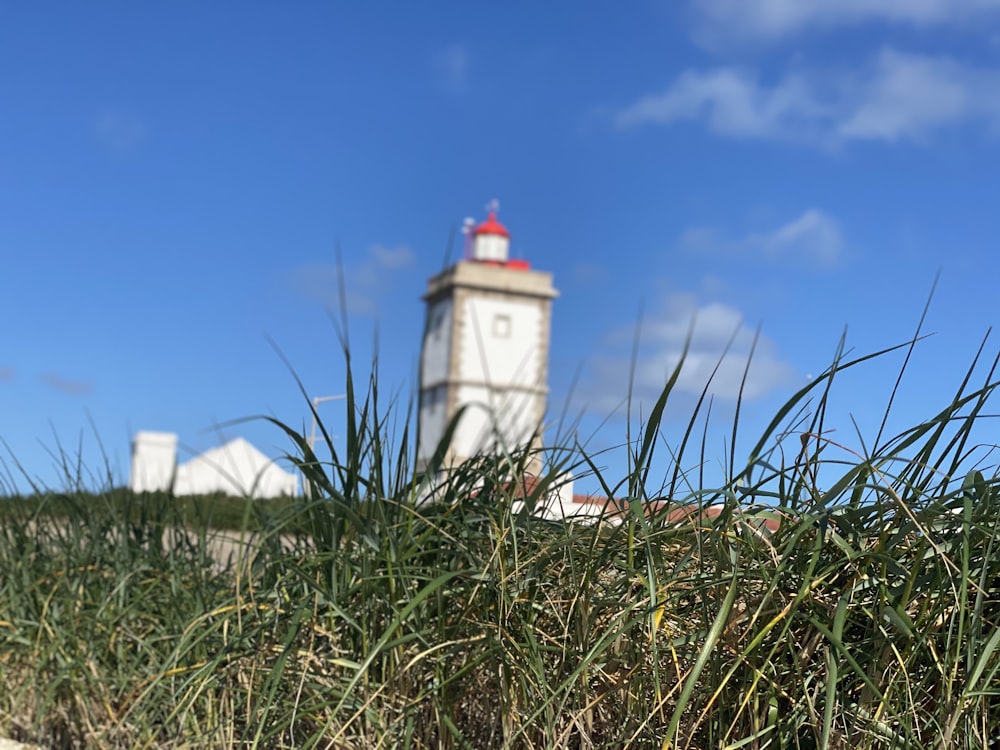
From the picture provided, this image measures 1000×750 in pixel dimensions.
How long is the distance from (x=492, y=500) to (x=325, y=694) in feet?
1.80

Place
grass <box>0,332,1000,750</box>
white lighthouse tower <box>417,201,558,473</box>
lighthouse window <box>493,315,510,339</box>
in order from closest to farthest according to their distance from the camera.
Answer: grass <box>0,332,1000,750</box>
white lighthouse tower <box>417,201,558,473</box>
lighthouse window <box>493,315,510,339</box>

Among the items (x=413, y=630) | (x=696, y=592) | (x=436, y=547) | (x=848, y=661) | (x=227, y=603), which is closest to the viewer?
(x=848, y=661)

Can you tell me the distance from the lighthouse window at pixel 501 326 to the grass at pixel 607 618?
137ft

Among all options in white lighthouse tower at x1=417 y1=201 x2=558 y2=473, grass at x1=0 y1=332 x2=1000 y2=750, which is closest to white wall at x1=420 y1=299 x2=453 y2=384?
white lighthouse tower at x1=417 y1=201 x2=558 y2=473

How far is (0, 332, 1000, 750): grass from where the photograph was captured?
1653mm

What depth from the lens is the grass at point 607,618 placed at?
5.42 feet

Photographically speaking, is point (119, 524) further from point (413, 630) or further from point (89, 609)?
point (413, 630)

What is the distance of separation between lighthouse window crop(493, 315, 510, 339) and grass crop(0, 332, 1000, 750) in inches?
1641

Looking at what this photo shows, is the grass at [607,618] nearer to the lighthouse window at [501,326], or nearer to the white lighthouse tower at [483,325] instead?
the white lighthouse tower at [483,325]

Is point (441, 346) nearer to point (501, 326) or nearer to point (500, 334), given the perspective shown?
point (500, 334)

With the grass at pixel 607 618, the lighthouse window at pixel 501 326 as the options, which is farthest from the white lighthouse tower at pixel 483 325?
the grass at pixel 607 618

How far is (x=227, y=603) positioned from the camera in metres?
2.63

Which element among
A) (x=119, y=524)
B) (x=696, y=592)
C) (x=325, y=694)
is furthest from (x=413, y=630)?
(x=119, y=524)

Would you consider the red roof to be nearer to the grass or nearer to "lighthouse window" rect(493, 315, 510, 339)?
"lighthouse window" rect(493, 315, 510, 339)
